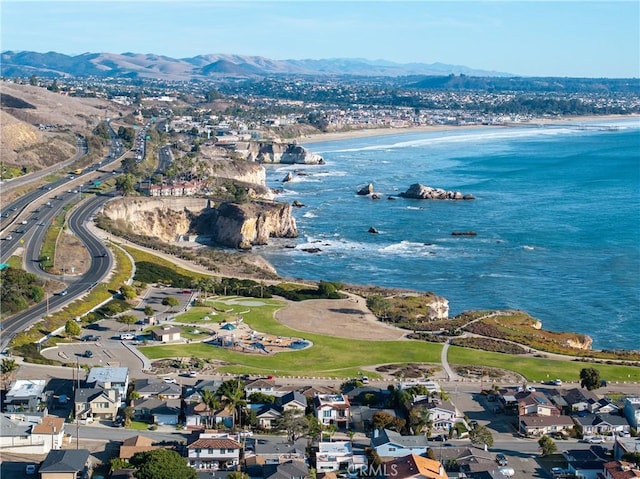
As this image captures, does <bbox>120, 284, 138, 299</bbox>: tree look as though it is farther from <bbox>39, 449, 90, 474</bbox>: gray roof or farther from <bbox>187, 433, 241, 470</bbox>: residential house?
<bbox>187, 433, 241, 470</bbox>: residential house

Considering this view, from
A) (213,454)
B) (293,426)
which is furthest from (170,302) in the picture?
(213,454)

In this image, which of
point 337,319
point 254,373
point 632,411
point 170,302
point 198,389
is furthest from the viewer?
point 170,302

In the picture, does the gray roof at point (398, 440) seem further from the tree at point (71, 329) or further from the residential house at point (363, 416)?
the tree at point (71, 329)

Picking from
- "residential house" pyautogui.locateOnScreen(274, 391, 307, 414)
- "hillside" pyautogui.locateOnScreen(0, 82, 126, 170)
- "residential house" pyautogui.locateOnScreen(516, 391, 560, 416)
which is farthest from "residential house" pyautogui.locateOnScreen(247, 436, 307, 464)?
"hillside" pyautogui.locateOnScreen(0, 82, 126, 170)

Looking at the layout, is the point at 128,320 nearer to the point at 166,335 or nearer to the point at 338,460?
the point at 166,335

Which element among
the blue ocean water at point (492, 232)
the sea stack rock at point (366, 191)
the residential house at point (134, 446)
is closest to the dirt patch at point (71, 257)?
the blue ocean water at point (492, 232)

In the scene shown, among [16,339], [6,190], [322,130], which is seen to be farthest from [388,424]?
[322,130]
